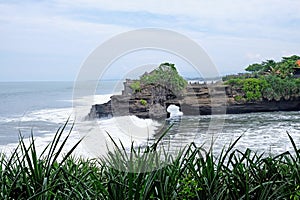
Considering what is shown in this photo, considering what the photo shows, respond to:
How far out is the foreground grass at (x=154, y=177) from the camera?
30.7 inches

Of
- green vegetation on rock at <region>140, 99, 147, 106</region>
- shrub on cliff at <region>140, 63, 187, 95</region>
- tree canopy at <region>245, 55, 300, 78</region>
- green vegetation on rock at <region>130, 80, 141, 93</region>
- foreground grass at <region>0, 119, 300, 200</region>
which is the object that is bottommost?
foreground grass at <region>0, 119, 300, 200</region>

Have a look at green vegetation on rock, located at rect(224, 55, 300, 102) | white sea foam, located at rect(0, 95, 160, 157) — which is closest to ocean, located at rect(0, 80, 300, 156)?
white sea foam, located at rect(0, 95, 160, 157)

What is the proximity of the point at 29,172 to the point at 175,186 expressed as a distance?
30cm

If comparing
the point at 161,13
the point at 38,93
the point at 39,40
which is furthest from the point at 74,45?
the point at 38,93

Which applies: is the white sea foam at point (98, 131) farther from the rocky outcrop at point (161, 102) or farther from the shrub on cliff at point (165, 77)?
the shrub on cliff at point (165, 77)

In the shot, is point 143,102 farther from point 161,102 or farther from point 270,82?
point 270,82

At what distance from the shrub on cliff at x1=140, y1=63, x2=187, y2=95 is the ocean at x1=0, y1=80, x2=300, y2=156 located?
0.17 m

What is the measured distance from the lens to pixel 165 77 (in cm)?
181

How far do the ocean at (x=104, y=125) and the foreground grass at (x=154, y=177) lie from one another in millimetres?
115

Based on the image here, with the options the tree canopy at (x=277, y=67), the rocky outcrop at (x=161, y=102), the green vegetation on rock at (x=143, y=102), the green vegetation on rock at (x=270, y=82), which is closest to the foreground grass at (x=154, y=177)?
the rocky outcrop at (x=161, y=102)

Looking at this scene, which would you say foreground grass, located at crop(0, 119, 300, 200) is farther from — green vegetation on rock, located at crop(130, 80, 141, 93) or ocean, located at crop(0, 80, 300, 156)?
green vegetation on rock, located at crop(130, 80, 141, 93)

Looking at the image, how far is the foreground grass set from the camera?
779 millimetres

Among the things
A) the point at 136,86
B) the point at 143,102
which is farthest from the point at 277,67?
the point at 136,86

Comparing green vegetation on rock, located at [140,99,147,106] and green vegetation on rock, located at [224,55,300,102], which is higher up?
green vegetation on rock, located at [224,55,300,102]
